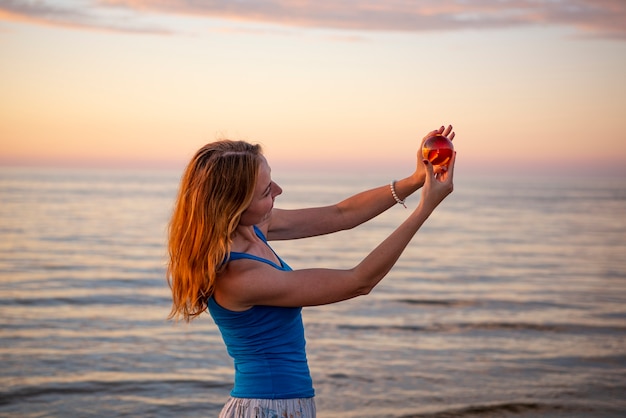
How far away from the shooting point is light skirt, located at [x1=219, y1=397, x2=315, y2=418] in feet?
9.67

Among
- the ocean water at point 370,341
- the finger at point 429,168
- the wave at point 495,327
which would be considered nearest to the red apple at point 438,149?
the finger at point 429,168

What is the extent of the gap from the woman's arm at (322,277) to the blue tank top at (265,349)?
92 millimetres

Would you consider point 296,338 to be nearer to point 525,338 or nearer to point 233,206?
point 233,206

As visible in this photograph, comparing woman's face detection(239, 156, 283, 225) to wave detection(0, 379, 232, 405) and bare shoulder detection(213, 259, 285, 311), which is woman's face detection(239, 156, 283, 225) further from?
wave detection(0, 379, 232, 405)

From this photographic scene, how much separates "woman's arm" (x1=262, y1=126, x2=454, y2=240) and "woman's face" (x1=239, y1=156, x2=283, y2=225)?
617mm

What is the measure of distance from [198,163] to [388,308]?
39.1 ft

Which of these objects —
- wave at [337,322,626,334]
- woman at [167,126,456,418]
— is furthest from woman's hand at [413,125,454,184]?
wave at [337,322,626,334]

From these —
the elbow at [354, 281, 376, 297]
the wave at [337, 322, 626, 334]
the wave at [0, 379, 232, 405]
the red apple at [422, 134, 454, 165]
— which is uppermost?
the red apple at [422, 134, 454, 165]

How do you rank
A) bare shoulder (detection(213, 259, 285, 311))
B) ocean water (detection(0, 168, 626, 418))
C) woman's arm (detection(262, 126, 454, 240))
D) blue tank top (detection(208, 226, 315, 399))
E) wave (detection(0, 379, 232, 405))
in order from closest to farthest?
bare shoulder (detection(213, 259, 285, 311)) < blue tank top (detection(208, 226, 315, 399)) < woman's arm (detection(262, 126, 454, 240)) < ocean water (detection(0, 168, 626, 418)) < wave (detection(0, 379, 232, 405))

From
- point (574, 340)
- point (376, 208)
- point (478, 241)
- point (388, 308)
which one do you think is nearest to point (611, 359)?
point (574, 340)

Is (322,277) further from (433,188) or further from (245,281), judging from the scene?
(433,188)

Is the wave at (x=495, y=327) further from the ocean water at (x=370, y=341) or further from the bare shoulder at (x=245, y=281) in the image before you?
the bare shoulder at (x=245, y=281)

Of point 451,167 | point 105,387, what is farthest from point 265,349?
point 105,387

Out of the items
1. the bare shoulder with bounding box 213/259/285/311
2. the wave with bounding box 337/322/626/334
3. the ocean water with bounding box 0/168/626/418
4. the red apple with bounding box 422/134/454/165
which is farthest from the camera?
the wave with bounding box 337/322/626/334
